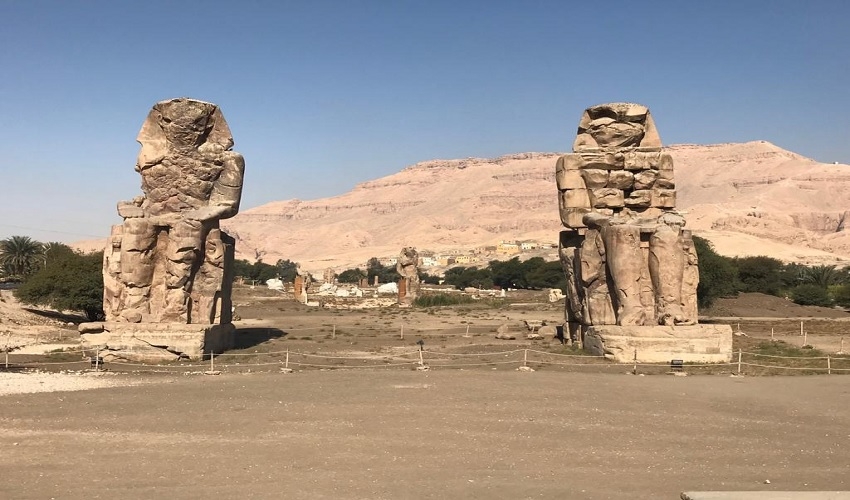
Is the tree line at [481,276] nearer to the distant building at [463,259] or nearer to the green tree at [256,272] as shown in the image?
the green tree at [256,272]

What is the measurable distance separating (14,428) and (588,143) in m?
12.8

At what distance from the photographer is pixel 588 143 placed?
17.2 meters

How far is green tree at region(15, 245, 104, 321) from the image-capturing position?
85.8 ft

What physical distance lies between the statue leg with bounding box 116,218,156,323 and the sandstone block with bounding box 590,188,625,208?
9.57 m

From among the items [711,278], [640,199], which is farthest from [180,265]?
[711,278]

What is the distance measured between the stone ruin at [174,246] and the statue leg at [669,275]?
29.0ft

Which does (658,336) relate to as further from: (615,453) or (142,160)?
(142,160)

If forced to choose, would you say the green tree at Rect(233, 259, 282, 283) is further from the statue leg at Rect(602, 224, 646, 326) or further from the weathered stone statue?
the statue leg at Rect(602, 224, 646, 326)

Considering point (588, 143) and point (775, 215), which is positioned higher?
point (775, 215)

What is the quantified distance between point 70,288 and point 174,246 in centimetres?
1313

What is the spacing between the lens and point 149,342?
48.2ft

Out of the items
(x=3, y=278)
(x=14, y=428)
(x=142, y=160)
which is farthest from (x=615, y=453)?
(x=3, y=278)

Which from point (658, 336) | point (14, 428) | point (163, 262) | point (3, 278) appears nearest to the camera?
point (14, 428)

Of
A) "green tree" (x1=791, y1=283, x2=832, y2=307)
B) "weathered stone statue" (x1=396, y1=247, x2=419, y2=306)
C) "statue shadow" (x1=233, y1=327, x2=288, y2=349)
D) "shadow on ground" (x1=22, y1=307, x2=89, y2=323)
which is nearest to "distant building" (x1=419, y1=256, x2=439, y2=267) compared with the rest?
"weathered stone statue" (x1=396, y1=247, x2=419, y2=306)
